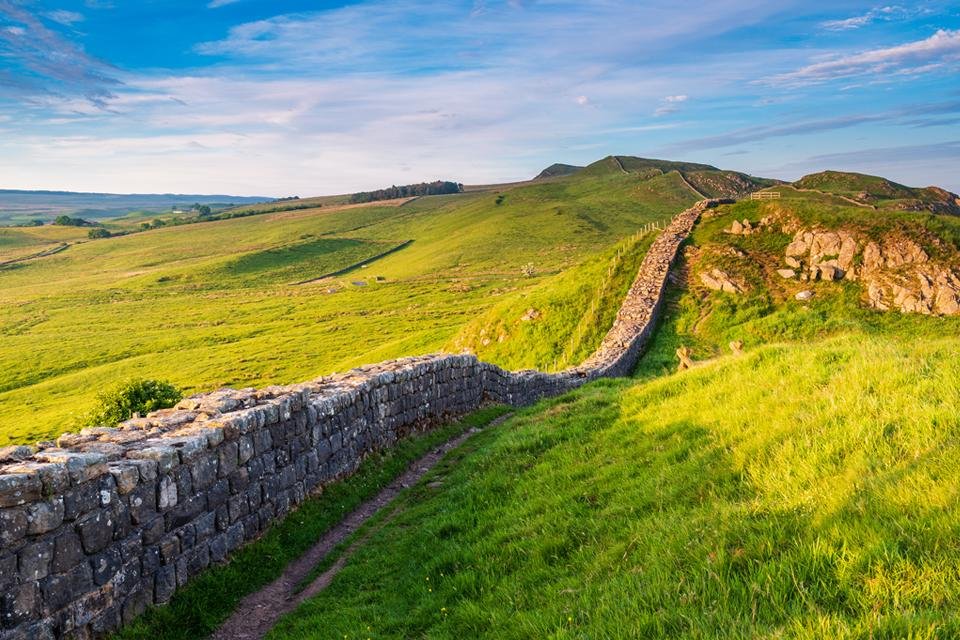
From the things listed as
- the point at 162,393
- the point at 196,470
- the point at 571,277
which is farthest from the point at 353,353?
the point at 196,470

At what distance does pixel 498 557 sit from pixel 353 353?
6010 cm

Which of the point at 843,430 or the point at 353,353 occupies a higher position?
the point at 843,430

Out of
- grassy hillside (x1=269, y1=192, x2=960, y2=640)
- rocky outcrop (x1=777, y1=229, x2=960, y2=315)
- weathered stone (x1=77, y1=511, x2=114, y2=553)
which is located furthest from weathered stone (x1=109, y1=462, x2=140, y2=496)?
rocky outcrop (x1=777, y1=229, x2=960, y2=315)

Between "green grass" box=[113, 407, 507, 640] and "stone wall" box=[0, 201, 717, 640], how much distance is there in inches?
8.4

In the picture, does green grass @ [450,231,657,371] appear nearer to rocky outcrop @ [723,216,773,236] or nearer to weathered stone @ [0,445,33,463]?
rocky outcrop @ [723,216,773,236]

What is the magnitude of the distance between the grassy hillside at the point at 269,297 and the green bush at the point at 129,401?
2025 centimetres

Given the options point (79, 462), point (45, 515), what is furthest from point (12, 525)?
point (79, 462)

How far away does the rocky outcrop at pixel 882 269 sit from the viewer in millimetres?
33750

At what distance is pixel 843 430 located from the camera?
792cm

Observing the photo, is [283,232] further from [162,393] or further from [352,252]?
[162,393]

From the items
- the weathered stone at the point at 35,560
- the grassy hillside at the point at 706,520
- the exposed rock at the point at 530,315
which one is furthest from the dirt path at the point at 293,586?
the exposed rock at the point at 530,315

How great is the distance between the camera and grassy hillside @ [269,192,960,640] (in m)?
5.14

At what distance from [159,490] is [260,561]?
8.35 ft

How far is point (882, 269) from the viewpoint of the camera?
36.6 metres
